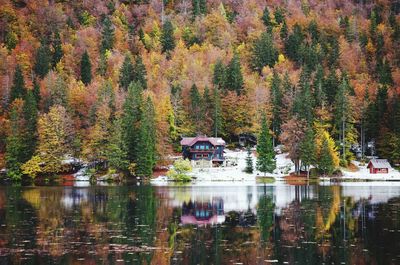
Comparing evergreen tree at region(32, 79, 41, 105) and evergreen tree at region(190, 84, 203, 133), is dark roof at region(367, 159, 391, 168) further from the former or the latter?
evergreen tree at region(32, 79, 41, 105)

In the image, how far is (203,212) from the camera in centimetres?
4769

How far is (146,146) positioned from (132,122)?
6.03 metres

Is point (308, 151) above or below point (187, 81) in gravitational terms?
below

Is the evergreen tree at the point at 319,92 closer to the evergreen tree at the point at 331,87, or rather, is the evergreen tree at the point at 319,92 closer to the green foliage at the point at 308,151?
the evergreen tree at the point at 331,87

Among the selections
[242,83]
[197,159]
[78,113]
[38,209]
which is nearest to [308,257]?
[38,209]

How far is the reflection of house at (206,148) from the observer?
109312mm

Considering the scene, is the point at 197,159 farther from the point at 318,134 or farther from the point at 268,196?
the point at 268,196

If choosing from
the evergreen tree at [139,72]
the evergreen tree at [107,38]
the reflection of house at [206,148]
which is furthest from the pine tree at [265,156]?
the evergreen tree at [107,38]

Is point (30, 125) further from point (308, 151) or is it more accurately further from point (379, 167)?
point (379, 167)

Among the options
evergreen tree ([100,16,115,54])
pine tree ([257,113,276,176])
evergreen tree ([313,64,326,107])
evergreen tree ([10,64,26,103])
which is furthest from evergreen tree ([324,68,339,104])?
evergreen tree ([100,16,115,54])

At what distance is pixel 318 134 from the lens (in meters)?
104

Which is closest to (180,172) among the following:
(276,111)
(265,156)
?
(265,156)

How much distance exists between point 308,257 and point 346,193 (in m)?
39.2

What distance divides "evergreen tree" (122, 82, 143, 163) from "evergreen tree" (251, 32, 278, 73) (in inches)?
2192
